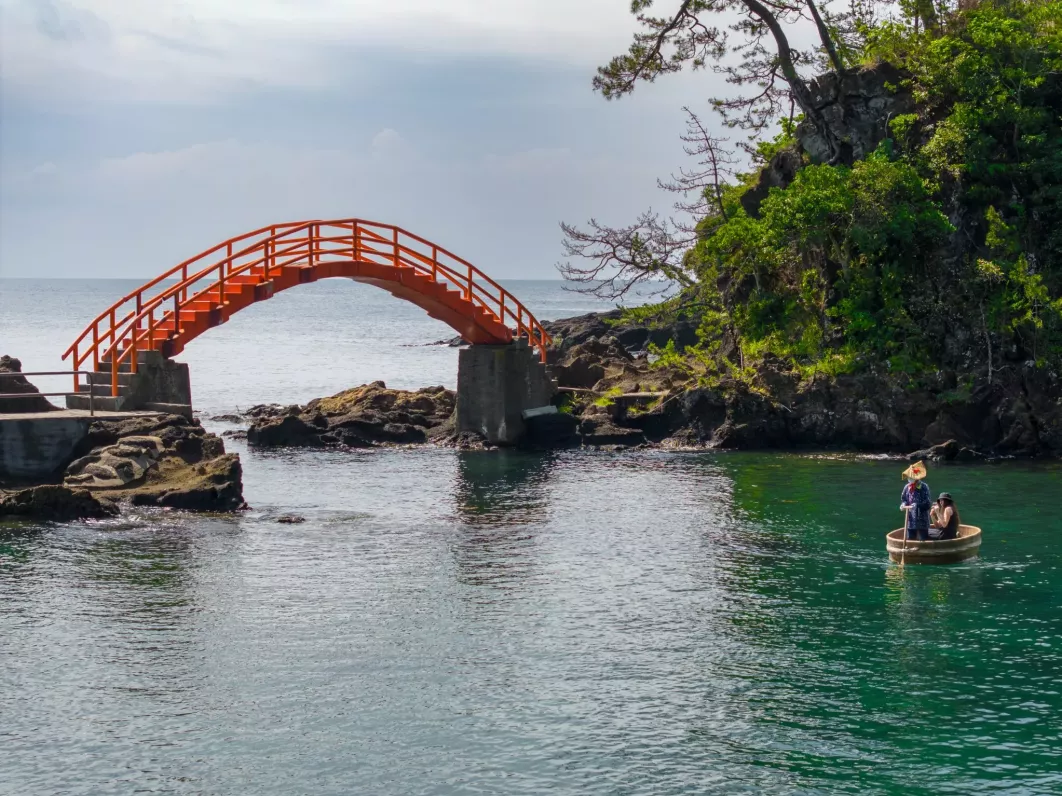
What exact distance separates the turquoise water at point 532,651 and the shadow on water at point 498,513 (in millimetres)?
148

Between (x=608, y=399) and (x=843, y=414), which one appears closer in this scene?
(x=843, y=414)

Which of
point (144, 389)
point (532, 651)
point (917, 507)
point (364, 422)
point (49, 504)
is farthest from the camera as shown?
point (364, 422)

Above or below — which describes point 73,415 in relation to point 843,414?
above

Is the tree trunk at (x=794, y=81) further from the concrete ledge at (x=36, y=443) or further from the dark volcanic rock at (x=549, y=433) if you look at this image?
the concrete ledge at (x=36, y=443)

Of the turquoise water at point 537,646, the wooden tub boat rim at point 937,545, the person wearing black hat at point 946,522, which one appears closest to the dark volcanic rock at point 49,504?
the turquoise water at point 537,646

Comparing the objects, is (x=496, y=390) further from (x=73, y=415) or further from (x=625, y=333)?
(x=625, y=333)

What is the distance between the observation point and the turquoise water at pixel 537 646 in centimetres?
1650

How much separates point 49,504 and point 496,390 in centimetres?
1837

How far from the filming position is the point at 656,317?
2026 inches

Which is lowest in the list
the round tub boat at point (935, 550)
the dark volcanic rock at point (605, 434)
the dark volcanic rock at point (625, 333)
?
the round tub boat at point (935, 550)

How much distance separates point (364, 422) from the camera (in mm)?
46188

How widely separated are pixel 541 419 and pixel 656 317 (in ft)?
28.6

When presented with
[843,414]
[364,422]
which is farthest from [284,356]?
[843,414]

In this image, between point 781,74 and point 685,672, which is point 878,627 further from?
point 781,74
